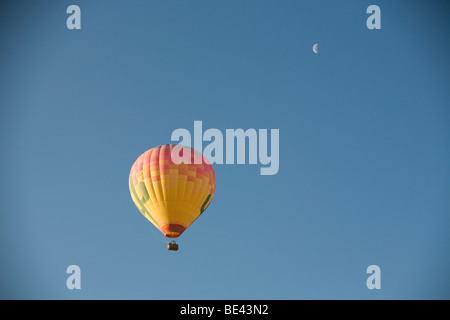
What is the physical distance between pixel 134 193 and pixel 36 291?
7381 millimetres

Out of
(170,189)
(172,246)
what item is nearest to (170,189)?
(170,189)

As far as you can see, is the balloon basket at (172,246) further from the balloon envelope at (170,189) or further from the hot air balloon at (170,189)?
the balloon envelope at (170,189)

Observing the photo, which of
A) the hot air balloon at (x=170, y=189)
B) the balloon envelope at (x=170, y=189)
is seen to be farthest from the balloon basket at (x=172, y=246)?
the balloon envelope at (x=170, y=189)

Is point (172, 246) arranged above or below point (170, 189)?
below

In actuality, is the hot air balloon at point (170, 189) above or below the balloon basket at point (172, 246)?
above

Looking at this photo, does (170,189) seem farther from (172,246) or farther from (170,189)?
(172,246)

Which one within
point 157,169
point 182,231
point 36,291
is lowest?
point 36,291

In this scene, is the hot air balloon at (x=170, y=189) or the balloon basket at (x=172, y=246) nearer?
the balloon basket at (x=172, y=246)

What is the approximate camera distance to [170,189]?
32.1 m

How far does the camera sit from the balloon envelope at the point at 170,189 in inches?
1260
